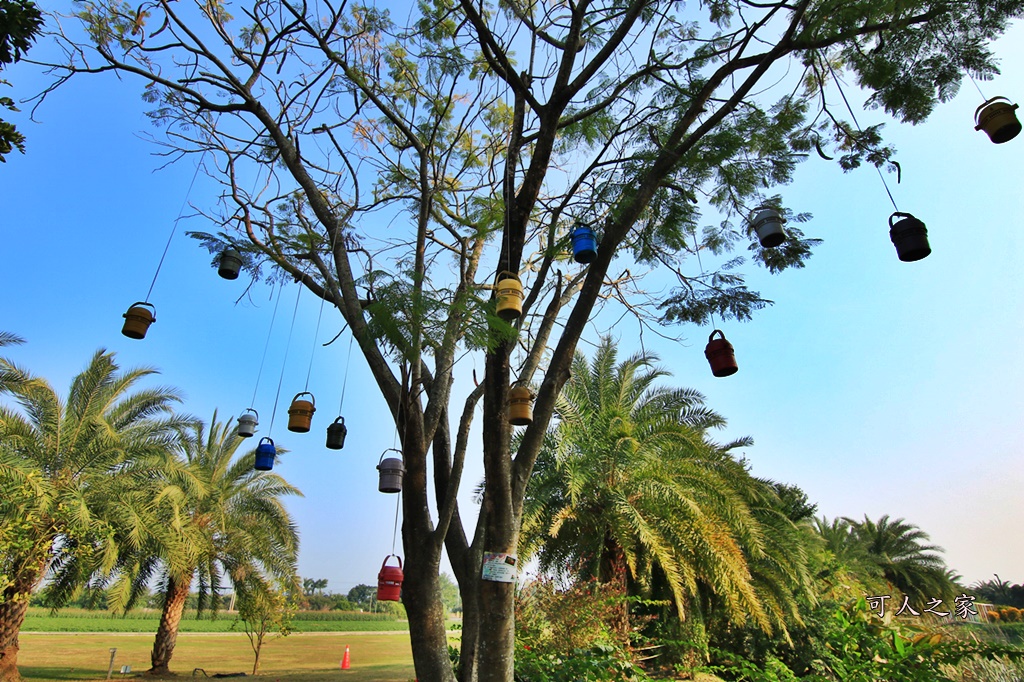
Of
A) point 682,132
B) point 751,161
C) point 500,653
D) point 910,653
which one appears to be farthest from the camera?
point 751,161

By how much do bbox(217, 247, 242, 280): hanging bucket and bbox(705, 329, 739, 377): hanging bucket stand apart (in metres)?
3.96

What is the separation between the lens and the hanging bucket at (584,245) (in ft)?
14.0

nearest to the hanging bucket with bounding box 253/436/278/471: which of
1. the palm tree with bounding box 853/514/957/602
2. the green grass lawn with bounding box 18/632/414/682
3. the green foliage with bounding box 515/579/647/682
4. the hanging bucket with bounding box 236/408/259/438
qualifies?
the hanging bucket with bounding box 236/408/259/438

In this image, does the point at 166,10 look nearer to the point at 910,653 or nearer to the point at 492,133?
the point at 492,133

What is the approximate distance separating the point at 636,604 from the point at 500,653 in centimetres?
847

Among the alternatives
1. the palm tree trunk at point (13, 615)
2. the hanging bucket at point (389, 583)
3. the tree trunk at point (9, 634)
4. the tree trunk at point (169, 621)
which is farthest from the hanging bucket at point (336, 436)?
the tree trunk at point (169, 621)

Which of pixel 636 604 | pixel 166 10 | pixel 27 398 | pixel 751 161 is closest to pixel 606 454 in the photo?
pixel 636 604

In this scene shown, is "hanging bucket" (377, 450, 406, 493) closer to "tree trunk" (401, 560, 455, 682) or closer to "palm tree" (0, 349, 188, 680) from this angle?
"tree trunk" (401, 560, 455, 682)

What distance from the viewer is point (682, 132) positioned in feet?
15.1

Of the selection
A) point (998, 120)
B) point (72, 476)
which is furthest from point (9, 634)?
point (998, 120)

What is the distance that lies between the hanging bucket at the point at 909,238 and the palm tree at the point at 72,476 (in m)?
11.4

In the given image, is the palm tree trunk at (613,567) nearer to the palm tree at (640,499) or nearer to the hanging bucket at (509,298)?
the palm tree at (640,499)

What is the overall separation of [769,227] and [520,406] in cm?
214

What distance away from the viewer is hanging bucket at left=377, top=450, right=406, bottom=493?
435cm
